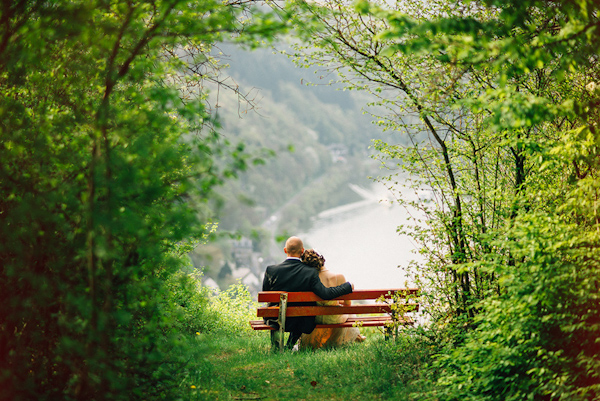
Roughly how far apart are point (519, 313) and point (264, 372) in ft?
8.77

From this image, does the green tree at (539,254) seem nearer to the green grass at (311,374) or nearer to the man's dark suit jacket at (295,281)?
the green grass at (311,374)

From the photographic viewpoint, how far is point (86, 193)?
2789 millimetres

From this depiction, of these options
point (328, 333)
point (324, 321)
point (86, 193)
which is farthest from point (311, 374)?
point (86, 193)

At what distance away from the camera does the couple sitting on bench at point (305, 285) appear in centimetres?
604

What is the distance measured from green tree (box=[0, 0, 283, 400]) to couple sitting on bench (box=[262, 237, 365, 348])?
282 centimetres

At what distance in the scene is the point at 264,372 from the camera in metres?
4.93

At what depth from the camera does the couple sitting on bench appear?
604 centimetres

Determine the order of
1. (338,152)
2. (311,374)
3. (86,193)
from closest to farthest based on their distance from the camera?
(86,193) → (311,374) → (338,152)

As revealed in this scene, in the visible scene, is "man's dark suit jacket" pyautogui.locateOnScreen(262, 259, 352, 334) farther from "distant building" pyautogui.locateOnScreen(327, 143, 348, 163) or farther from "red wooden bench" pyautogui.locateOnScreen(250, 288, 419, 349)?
"distant building" pyautogui.locateOnScreen(327, 143, 348, 163)

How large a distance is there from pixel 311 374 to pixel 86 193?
9.75 ft

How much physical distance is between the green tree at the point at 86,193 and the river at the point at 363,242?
48.5 m

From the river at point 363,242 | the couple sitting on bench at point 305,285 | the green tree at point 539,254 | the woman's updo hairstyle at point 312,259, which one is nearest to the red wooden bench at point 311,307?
the couple sitting on bench at point 305,285

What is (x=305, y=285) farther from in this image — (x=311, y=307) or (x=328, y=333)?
(x=328, y=333)

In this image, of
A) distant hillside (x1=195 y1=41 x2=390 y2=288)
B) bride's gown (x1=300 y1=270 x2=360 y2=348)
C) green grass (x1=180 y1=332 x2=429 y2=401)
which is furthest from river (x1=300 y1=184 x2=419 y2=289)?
green grass (x1=180 y1=332 x2=429 y2=401)
